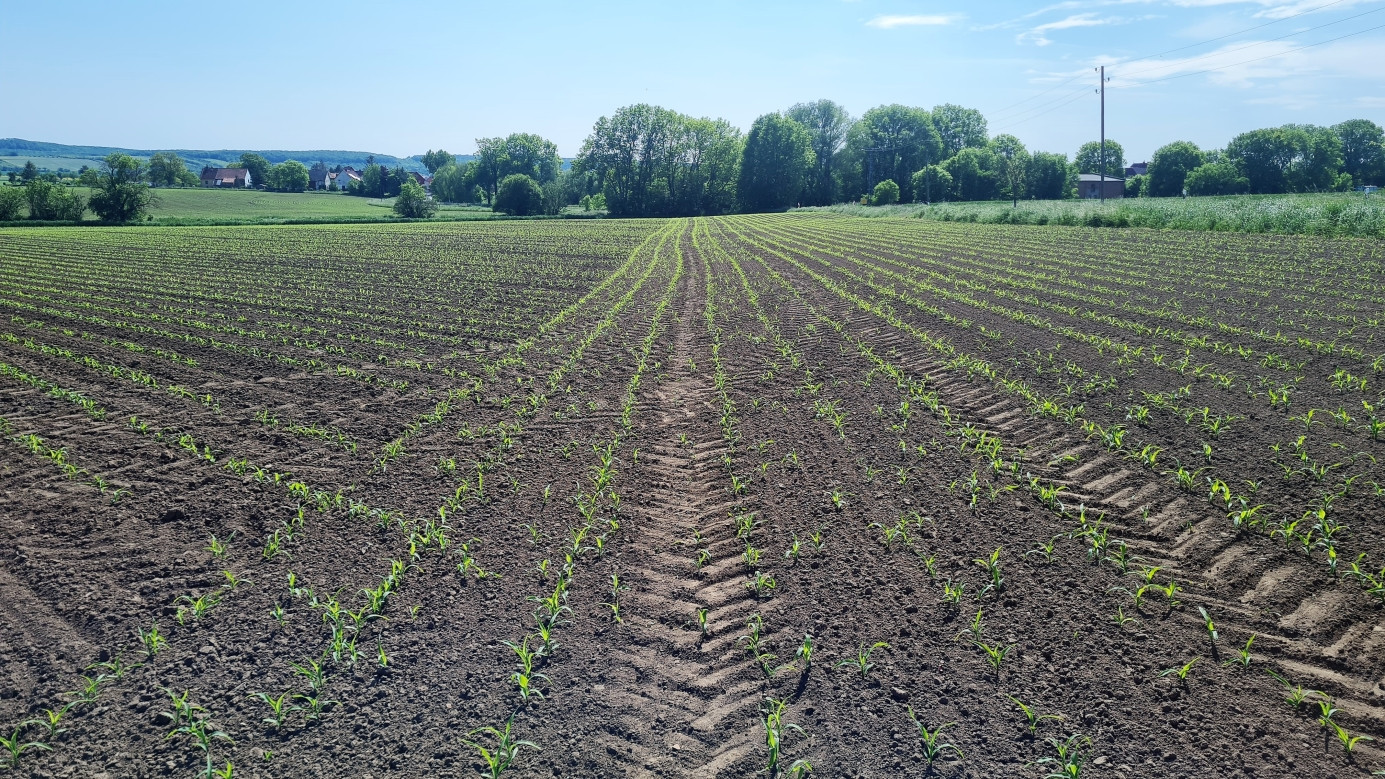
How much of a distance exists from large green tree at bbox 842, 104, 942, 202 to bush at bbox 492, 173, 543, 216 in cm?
4688

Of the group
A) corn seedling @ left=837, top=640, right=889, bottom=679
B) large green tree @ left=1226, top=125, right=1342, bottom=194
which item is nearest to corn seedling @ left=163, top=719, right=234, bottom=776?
corn seedling @ left=837, top=640, right=889, bottom=679

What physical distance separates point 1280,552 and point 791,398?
561 centimetres

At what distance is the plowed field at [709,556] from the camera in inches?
154

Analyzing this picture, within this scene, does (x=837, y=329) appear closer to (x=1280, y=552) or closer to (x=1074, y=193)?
(x=1280, y=552)

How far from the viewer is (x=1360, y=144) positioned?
3930 inches

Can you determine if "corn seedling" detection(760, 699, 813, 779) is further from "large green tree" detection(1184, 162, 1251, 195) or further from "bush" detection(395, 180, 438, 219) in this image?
"large green tree" detection(1184, 162, 1251, 195)

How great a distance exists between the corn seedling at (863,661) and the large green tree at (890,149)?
10969cm

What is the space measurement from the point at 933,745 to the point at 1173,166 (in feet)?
385

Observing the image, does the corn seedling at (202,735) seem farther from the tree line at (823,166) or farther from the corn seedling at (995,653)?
the tree line at (823,166)

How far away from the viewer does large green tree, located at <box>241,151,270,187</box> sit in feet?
496

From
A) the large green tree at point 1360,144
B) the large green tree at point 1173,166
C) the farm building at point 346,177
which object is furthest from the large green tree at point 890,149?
the farm building at point 346,177

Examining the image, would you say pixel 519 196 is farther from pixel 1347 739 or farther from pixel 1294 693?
pixel 1347 739

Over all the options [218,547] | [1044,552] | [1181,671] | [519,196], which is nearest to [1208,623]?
[1181,671]

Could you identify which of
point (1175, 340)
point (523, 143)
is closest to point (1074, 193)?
point (523, 143)
